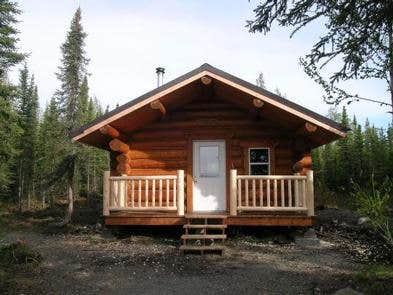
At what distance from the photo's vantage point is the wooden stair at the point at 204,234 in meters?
11.0

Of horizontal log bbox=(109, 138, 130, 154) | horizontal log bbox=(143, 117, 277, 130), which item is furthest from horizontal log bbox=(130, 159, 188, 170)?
horizontal log bbox=(143, 117, 277, 130)

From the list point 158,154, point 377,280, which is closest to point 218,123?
point 158,154

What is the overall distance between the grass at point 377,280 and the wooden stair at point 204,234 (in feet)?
12.2

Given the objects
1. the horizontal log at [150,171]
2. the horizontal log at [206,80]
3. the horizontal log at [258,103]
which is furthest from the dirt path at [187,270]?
the horizontal log at [206,80]

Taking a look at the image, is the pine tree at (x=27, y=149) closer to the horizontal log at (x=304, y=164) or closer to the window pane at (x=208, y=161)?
the window pane at (x=208, y=161)

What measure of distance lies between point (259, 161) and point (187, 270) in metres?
6.07

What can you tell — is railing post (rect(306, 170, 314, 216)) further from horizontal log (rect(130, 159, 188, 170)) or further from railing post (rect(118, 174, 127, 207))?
railing post (rect(118, 174, 127, 207))

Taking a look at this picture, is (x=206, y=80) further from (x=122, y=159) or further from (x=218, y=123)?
(x=122, y=159)

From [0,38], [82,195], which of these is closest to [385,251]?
[0,38]

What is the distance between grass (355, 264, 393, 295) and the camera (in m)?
7.14

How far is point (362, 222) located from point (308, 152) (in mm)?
4074

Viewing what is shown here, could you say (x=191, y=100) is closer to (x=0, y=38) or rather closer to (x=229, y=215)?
(x=229, y=215)

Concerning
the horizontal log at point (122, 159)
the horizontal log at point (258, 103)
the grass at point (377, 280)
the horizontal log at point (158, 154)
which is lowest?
the grass at point (377, 280)

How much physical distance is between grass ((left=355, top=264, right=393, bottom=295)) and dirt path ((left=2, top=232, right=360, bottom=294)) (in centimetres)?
32
